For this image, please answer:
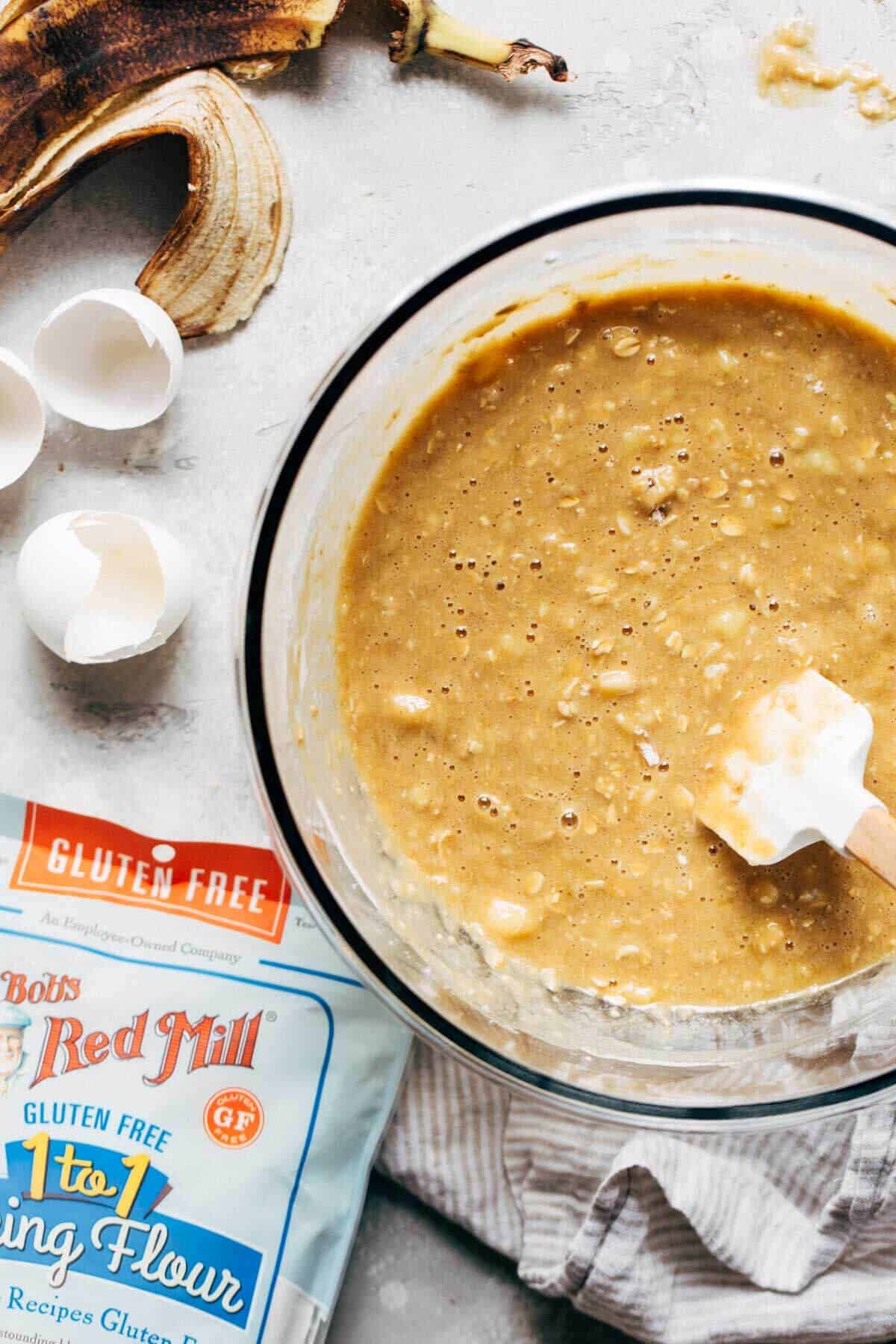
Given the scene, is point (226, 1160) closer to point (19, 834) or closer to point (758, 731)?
point (19, 834)

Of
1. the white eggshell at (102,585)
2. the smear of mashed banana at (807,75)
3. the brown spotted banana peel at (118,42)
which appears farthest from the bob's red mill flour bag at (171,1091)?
the smear of mashed banana at (807,75)

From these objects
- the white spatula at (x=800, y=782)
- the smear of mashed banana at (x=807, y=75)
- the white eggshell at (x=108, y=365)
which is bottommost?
the white spatula at (x=800, y=782)

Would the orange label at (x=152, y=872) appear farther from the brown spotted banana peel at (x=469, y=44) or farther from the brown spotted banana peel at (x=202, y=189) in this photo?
the brown spotted banana peel at (x=469, y=44)

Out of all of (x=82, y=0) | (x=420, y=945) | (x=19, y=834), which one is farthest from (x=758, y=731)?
(x=82, y=0)

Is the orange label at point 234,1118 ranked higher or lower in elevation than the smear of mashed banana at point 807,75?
lower

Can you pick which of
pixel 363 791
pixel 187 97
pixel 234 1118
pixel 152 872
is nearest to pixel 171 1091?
pixel 234 1118

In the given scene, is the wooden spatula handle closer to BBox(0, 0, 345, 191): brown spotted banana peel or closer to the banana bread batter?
the banana bread batter

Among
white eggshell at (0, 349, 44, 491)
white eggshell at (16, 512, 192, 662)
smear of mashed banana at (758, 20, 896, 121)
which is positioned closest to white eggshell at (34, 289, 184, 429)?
white eggshell at (0, 349, 44, 491)
